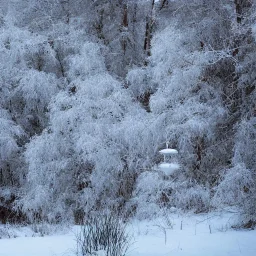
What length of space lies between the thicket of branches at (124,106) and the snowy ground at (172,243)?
3.12 ft

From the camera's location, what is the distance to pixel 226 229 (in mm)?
5508

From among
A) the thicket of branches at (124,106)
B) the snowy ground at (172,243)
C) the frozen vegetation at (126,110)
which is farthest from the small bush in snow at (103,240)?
the thicket of branches at (124,106)

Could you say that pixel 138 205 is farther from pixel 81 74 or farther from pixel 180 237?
pixel 81 74

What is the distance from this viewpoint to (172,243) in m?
4.69

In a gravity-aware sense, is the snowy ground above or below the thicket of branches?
below

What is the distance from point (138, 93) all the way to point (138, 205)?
3216mm

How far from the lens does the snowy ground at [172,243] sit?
14.2 ft

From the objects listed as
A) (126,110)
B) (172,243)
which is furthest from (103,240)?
(126,110)

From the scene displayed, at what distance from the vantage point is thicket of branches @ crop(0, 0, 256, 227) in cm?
775

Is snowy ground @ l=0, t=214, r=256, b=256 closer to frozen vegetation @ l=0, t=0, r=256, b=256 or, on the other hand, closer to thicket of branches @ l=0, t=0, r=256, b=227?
frozen vegetation @ l=0, t=0, r=256, b=256

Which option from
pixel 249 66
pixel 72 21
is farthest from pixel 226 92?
pixel 72 21

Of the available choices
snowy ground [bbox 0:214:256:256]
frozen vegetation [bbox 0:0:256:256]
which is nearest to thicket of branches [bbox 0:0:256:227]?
frozen vegetation [bbox 0:0:256:256]

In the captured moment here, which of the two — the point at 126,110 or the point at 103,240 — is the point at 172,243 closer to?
the point at 103,240

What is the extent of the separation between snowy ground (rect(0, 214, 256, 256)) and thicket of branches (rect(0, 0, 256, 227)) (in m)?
0.95
